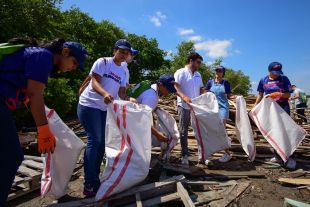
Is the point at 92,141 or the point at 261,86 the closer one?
the point at 92,141

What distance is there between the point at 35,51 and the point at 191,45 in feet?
110

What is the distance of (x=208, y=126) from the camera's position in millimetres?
5074

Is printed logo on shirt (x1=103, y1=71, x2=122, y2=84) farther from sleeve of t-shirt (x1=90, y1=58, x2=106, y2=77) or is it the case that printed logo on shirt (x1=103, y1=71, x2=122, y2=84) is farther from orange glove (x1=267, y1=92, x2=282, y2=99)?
orange glove (x1=267, y1=92, x2=282, y2=99)

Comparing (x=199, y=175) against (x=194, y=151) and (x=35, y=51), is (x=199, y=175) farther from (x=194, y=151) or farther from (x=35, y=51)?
(x=35, y=51)

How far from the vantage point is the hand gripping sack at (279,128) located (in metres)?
5.06

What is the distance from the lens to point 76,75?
14.6 m

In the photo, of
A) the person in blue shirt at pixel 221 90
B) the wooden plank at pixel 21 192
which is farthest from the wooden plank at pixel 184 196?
the person in blue shirt at pixel 221 90

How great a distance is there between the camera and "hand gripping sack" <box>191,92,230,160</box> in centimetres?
503

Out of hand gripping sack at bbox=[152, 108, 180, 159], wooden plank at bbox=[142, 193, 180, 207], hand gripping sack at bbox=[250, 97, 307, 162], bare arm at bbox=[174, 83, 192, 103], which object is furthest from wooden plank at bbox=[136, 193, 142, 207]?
hand gripping sack at bbox=[250, 97, 307, 162]

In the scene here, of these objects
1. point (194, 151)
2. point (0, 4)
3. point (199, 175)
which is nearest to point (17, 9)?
point (0, 4)

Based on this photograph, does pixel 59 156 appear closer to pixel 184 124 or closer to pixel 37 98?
pixel 37 98

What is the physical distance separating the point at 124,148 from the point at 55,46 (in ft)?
4.54

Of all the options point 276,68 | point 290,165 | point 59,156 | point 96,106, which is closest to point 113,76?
point 96,106

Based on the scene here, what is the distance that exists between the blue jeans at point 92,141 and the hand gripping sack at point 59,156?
0.14 m
